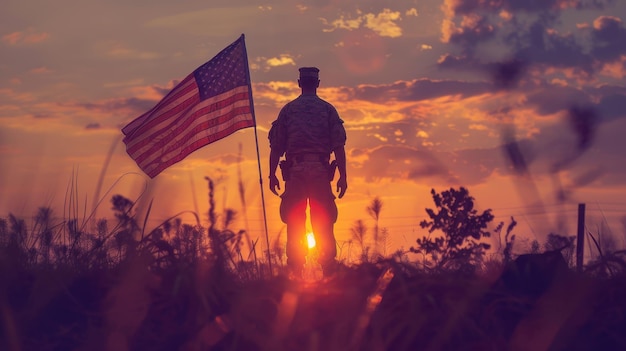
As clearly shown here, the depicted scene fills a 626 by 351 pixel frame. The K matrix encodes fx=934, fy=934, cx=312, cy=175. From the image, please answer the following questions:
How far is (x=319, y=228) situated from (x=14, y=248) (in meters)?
7.27

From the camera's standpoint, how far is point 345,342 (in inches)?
112

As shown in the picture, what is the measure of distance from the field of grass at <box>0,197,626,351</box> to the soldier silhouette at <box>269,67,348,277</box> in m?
7.23

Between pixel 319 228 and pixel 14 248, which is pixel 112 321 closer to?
pixel 14 248

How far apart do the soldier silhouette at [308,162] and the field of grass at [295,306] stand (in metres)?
7.23

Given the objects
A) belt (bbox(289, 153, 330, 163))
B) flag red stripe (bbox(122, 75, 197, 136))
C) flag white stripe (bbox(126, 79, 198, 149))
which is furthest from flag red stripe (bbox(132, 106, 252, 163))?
belt (bbox(289, 153, 330, 163))

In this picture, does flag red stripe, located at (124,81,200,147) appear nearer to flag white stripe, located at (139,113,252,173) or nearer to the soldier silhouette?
flag white stripe, located at (139,113,252,173)

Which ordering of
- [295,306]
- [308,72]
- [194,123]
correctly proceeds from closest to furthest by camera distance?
[295,306]
[308,72]
[194,123]

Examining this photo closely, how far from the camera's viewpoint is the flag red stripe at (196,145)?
11094 millimetres

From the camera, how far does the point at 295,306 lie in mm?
3041

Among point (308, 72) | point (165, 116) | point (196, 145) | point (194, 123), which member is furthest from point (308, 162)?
point (165, 116)

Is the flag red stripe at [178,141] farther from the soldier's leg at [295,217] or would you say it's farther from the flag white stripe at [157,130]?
the soldier's leg at [295,217]

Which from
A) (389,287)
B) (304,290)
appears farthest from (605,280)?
(304,290)

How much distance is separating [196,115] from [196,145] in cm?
42

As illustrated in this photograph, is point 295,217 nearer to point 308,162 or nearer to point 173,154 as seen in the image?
point 308,162
